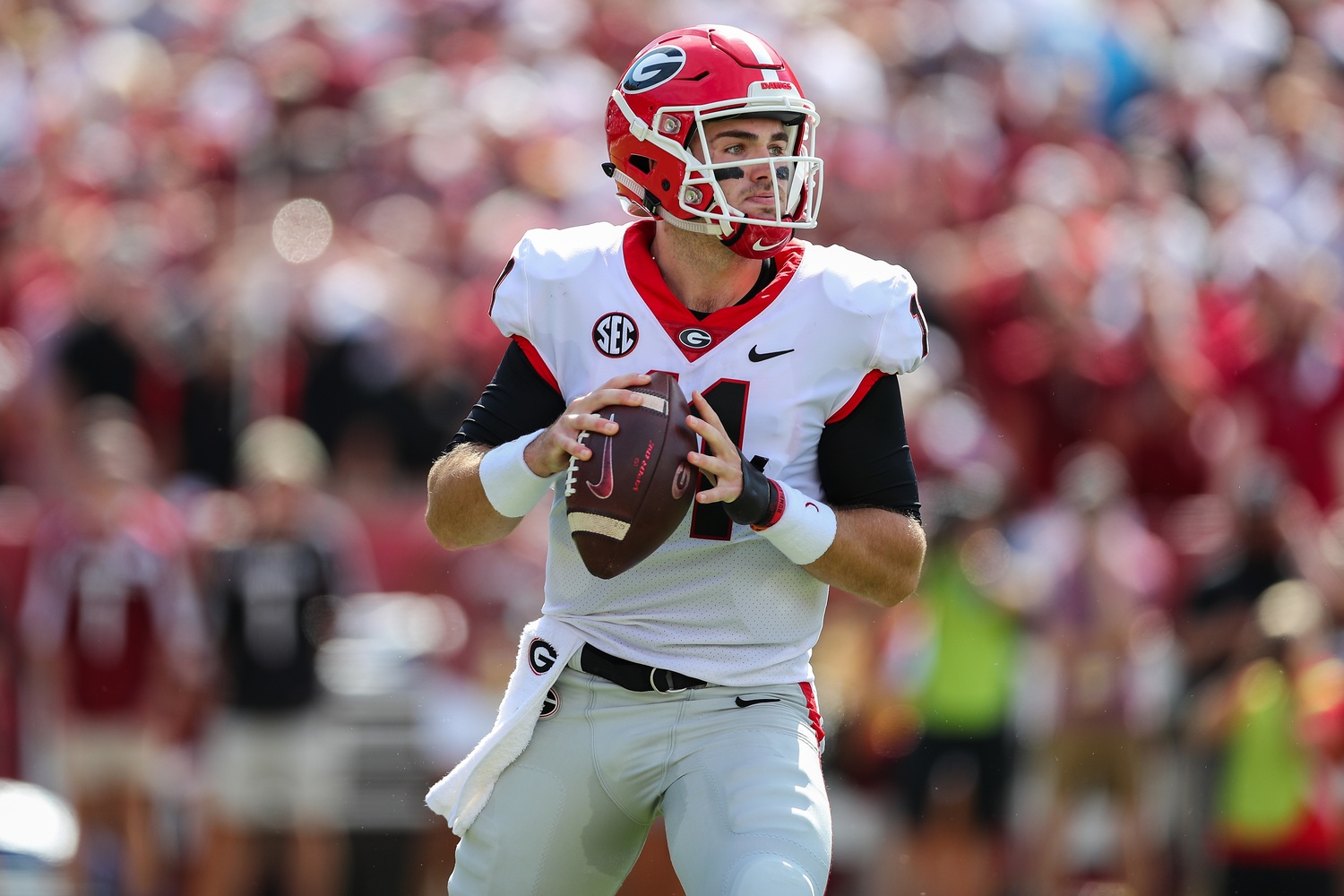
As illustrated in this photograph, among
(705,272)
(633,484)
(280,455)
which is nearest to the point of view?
(633,484)

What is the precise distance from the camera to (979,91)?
11.4 metres

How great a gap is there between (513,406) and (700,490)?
46 cm

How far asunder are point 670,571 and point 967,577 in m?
4.48

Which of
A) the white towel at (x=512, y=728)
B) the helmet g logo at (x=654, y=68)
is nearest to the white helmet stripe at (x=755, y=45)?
the helmet g logo at (x=654, y=68)

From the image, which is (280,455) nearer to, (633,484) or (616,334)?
(616,334)

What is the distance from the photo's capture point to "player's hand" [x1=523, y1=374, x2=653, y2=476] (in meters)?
3.51

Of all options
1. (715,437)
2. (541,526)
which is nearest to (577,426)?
(715,437)

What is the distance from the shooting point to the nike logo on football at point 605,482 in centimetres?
347

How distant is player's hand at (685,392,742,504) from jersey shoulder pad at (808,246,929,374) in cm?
41

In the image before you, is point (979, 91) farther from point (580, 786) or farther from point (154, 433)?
point (580, 786)

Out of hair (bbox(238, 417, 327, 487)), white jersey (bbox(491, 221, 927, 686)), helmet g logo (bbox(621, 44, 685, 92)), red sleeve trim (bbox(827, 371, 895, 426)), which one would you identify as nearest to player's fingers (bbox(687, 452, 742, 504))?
white jersey (bbox(491, 221, 927, 686))

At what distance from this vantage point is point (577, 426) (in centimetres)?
354

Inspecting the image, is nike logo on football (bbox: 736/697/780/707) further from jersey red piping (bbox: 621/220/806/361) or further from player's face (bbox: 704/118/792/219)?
player's face (bbox: 704/118/792/219)

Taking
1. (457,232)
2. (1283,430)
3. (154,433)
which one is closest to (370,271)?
(457,232)
